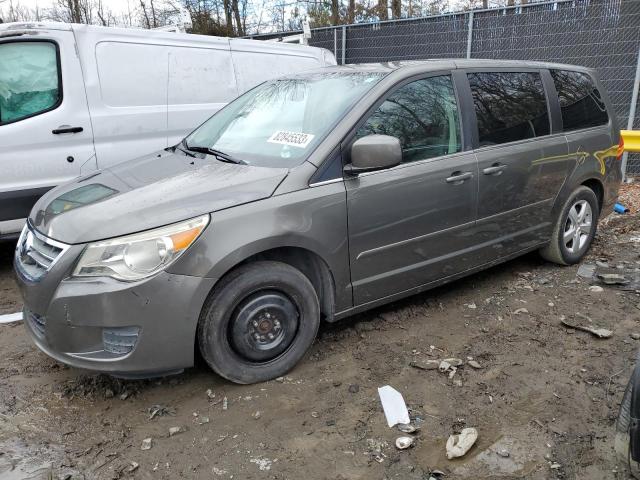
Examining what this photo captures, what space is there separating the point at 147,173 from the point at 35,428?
59.4 inches

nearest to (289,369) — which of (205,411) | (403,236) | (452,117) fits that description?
(205,411)

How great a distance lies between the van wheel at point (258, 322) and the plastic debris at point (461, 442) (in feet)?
3.25

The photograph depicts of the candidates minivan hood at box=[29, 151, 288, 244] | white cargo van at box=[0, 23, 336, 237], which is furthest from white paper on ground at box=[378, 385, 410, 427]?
white cargo van at box=[0, 23, 336, 237]

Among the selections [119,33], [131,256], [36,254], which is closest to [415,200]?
[131,256]

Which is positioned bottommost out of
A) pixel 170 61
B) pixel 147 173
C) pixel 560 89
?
pixel 147 173

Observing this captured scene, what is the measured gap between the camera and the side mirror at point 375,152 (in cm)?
303

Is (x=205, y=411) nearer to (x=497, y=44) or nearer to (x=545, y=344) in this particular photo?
(x=545, y=344)

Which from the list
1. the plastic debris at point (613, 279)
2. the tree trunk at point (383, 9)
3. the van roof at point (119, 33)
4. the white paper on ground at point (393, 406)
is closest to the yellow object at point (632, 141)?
the plastic debris at point (613, 279)

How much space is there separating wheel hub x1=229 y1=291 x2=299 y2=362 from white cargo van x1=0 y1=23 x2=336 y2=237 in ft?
9.28

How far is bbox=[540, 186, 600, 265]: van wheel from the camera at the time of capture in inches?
179

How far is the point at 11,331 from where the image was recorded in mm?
3719

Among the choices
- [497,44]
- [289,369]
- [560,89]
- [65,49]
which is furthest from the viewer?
[497,44]

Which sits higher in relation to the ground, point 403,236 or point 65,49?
point 65,49

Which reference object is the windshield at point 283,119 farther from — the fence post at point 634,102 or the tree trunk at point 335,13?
the tree trunk at point 335,13
